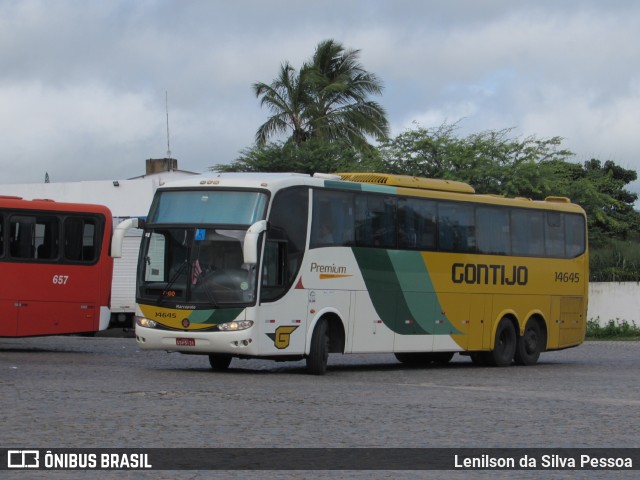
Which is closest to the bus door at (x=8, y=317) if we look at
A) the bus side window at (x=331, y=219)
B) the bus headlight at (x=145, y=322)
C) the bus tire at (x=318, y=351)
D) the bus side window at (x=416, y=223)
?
the bus headlight at (x=145, y=322)

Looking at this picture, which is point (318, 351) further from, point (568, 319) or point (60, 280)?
point (568, 319)

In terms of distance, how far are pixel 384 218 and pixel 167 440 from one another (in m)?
12.2

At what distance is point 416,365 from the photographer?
88.6 feet

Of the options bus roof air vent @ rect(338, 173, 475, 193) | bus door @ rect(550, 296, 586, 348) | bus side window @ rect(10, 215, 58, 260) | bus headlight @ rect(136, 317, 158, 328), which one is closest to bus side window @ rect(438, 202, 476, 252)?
bus roof air vent @ rect(338, 173, 475, 193)

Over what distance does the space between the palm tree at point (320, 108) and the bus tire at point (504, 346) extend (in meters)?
35.5

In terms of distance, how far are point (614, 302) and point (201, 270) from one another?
1049 inches

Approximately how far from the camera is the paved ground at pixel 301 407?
11.9 meters

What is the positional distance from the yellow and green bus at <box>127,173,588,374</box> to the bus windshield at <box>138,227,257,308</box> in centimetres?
2

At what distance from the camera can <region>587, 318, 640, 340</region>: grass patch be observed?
43250 millimetres

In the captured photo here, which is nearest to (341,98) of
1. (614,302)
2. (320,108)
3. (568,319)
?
(320,108)

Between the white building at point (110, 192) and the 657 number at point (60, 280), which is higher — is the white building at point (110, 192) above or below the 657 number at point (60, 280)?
above

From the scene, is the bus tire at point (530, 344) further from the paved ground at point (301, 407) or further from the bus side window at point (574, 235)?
the paved ground at point (301, 407)

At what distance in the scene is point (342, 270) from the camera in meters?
22.3

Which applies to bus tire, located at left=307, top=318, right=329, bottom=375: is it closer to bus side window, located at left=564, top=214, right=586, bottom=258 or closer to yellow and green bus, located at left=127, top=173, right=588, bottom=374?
yellow and green bus, located at left=127, top=173, right=588, bottom=374
